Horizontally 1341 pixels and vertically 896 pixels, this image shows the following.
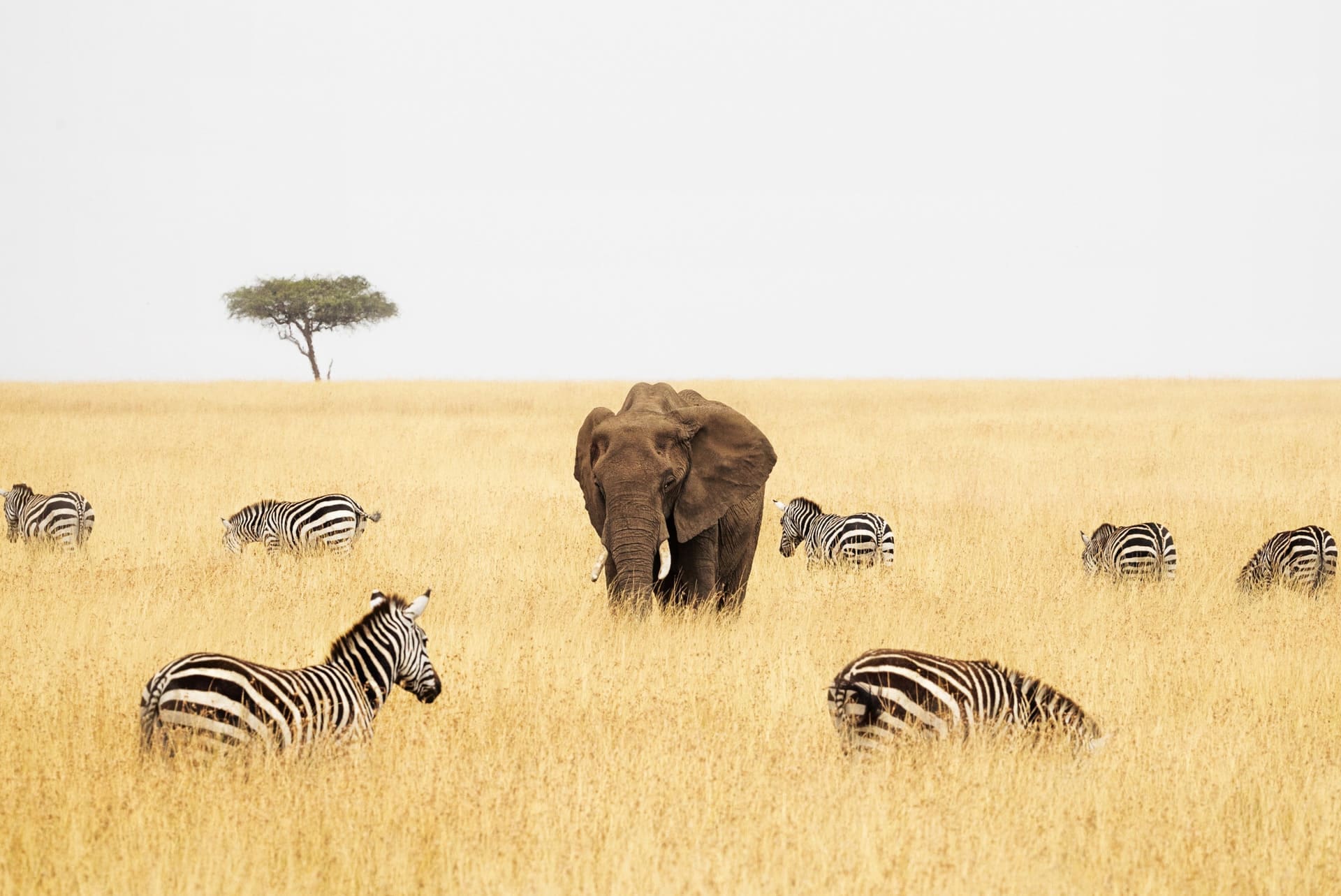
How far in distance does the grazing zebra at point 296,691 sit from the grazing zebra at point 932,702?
2.45 metres

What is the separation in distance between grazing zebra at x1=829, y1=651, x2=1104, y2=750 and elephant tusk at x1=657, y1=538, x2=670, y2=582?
13.4ft

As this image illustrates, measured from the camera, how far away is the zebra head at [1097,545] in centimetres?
1382

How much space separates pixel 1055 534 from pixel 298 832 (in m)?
13.1

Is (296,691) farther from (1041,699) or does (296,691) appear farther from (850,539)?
(850,539)

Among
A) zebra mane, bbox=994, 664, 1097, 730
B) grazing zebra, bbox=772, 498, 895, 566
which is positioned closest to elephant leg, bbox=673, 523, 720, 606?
grazing zebra, bbox=772, 498, 895, 566

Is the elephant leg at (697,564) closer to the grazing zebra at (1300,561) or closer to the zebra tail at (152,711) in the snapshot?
the zebra tail at (152,711)

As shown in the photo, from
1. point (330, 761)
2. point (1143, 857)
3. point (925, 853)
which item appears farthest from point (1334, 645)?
point (330, 761)

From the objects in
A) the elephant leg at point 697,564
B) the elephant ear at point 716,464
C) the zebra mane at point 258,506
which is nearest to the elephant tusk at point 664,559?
the elephant ear at point 716,464

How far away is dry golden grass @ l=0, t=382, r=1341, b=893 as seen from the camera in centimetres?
568

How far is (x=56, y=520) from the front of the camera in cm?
1463

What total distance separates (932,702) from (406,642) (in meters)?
2.99

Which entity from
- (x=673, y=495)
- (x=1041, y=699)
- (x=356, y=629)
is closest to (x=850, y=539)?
(x=673, y=495)

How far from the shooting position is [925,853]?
5.74 metres

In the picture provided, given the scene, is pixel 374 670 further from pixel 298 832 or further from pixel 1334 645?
pixel 1334 645
